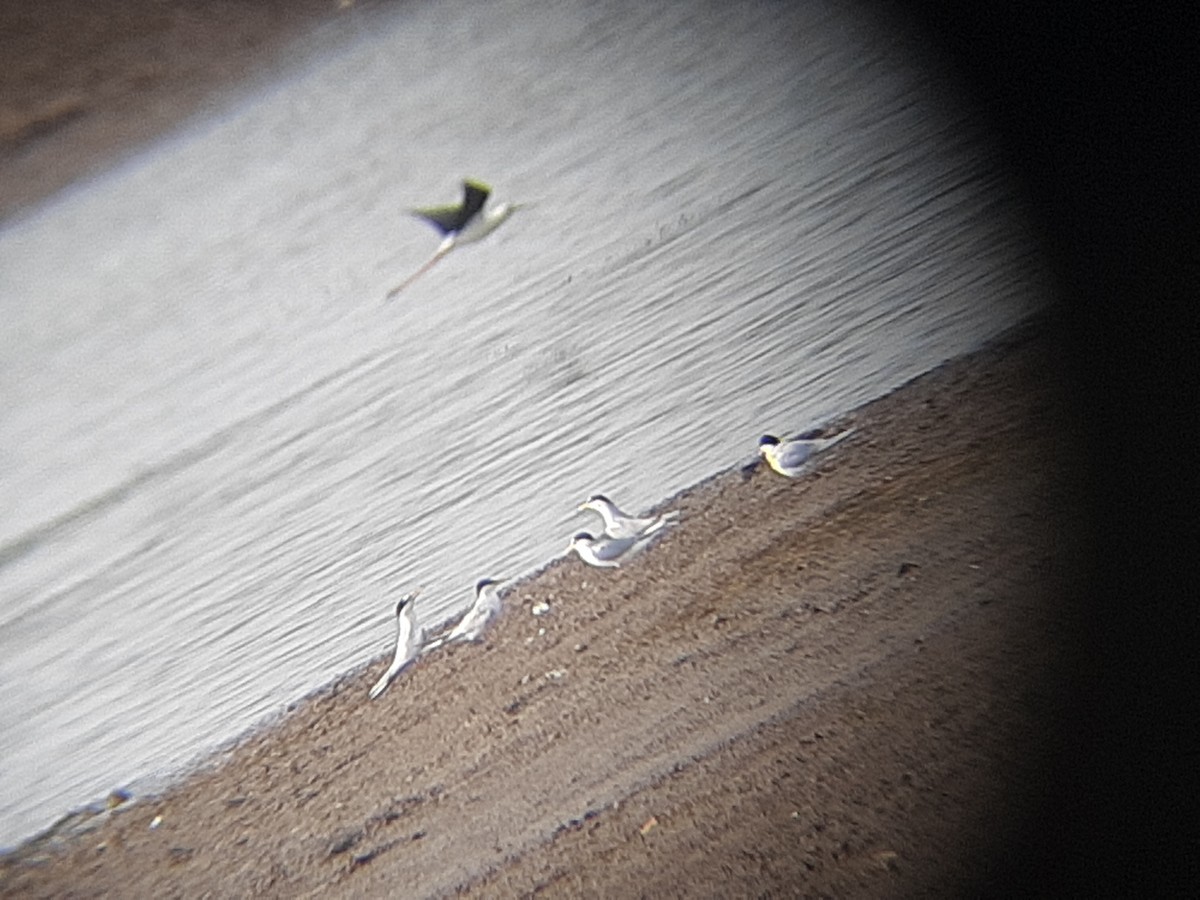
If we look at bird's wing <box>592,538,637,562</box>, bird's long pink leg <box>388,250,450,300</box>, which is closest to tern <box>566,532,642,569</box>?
bird's wing <box>592,538,637,562</box>

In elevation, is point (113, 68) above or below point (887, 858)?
above

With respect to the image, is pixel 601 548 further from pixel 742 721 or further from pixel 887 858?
pixel 887 858

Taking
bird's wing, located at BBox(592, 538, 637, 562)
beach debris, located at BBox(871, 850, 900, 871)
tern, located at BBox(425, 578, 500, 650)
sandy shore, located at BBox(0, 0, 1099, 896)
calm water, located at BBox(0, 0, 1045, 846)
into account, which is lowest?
beach debris, located at BBox(871, 850, 900, 871)

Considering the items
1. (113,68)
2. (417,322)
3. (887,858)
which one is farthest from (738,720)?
(113,68)

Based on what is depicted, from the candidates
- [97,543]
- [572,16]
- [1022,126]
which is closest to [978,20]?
[1022,126]

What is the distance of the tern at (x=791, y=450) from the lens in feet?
1.10

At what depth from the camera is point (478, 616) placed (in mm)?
343

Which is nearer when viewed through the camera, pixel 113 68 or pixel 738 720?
pixel 113 68

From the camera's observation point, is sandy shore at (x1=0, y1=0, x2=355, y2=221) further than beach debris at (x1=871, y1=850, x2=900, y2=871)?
No

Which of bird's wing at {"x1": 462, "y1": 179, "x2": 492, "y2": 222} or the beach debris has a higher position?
bird's wing at {"x1": 462, "y1": 179, "x2": 492, "y2": 222}

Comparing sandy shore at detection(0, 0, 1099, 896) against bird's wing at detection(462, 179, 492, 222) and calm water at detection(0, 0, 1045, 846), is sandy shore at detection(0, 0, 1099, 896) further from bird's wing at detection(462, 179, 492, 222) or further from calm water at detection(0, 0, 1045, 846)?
bird's wing at detection(462, 179, 492, 222)

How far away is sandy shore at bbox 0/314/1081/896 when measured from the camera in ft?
1.11

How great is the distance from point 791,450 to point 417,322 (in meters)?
0.18

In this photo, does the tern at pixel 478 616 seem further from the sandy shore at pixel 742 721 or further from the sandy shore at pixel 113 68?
the sandy shore at pixel 113 68
